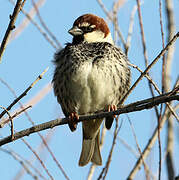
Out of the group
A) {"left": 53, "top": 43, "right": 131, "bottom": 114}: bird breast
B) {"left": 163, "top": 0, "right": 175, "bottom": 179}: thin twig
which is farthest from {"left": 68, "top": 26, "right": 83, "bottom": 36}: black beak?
{"left": 163, "top": 0, "right": 175, "bottom": 179}: thin twig

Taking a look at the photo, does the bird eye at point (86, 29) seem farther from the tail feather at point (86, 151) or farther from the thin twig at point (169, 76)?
the tail feather at point (86, 151)

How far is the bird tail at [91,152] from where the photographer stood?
12.3 feet

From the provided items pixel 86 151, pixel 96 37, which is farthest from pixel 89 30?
pixel 86 151

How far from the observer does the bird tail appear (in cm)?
374

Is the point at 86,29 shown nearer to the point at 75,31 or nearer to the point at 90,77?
the point at 75,31

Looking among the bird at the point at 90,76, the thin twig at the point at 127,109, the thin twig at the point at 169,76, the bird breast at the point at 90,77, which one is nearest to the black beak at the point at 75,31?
the bird at the point at 90,76

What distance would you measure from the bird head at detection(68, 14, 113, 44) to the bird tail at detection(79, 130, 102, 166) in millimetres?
1092

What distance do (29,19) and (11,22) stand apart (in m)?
1.37

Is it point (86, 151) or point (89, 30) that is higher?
point (89, 30)

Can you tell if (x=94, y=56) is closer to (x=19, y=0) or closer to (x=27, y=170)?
(x=27, y=170)

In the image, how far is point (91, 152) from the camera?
389 centimetres

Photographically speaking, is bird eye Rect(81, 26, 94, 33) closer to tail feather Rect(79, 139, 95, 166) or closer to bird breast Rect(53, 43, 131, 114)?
bird breast Rect(53, 43, 131, 114)

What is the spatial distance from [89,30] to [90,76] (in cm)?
87

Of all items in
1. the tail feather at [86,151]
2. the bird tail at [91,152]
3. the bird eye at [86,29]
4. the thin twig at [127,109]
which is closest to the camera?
the thin twig at [127,109]
